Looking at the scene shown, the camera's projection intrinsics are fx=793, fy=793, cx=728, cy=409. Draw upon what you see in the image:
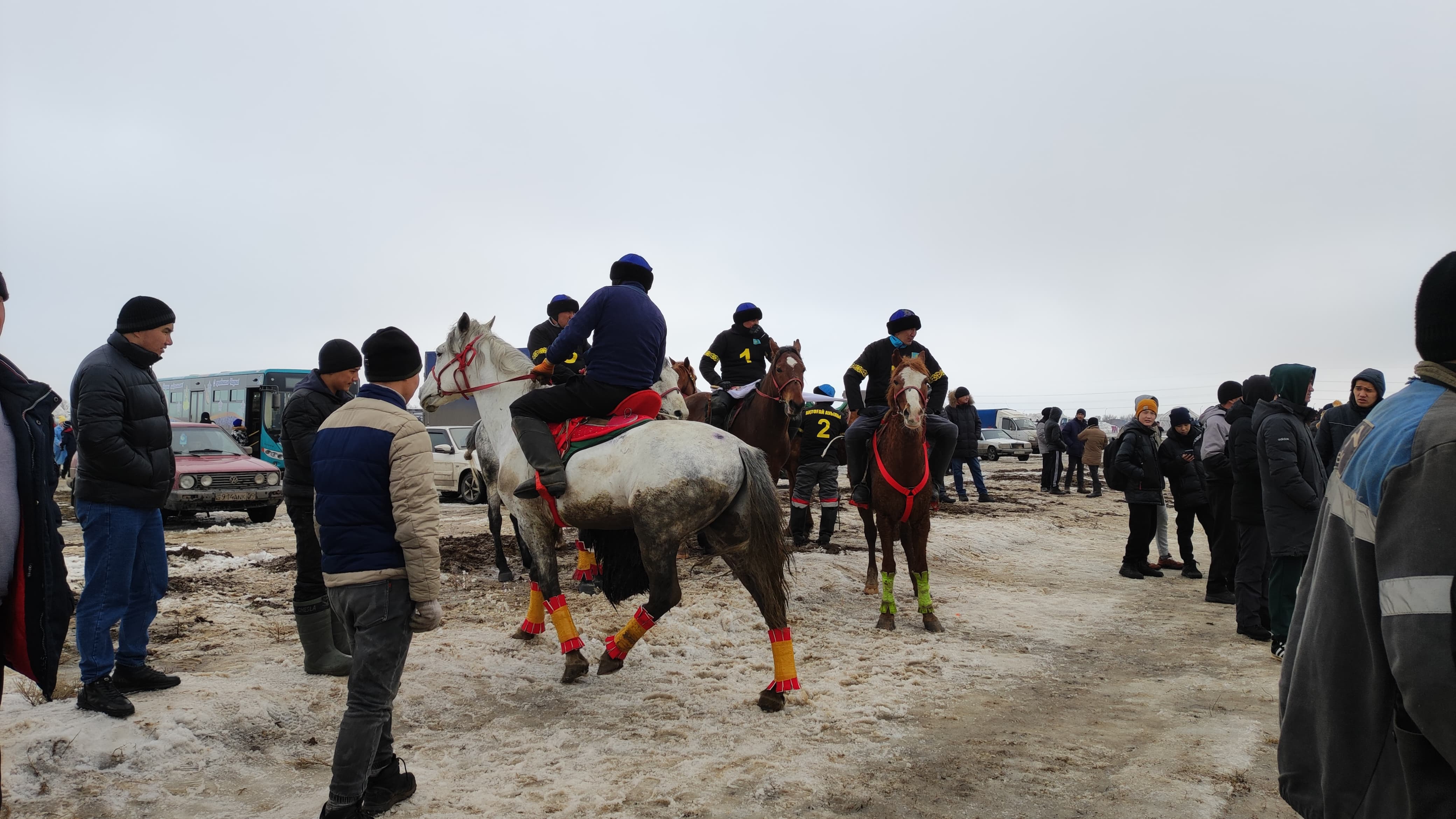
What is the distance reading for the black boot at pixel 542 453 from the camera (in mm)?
5012

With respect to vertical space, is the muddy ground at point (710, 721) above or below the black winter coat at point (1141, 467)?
below

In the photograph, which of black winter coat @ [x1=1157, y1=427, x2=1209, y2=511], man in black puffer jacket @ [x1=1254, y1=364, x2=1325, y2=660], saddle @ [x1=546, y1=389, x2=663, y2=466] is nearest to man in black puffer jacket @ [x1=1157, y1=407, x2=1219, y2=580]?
black winter coat @ [x1=1157, y1=427, x2=1209, y2=511]

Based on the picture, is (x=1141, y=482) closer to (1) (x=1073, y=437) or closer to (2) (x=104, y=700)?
(2) (x=104, y=700)

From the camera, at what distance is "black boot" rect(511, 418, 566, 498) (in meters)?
5.01

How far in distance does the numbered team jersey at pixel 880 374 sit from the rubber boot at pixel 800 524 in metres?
3.18

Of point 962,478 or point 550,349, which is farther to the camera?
point 962,478

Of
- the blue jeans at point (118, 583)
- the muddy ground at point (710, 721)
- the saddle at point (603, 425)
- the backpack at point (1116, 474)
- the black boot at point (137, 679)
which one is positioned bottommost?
the muddy ground at point (710, 721)

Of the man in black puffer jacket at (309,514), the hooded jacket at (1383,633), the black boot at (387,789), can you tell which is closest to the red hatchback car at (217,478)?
the man in black puffer jacket at (309,514)

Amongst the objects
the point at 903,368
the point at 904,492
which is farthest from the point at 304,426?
the point at 904,492

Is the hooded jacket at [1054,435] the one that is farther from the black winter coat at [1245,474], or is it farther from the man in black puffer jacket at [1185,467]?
the black winter coat at [1245,474]

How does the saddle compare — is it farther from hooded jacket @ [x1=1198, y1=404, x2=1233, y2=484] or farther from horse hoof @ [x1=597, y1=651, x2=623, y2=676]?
hooded jacket @ [x1=1198, y1=404, x2=1233, y2=484]

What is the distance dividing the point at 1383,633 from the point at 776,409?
7.48m

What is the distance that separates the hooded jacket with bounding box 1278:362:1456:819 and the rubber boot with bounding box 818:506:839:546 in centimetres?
893

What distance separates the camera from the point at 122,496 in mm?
4238
